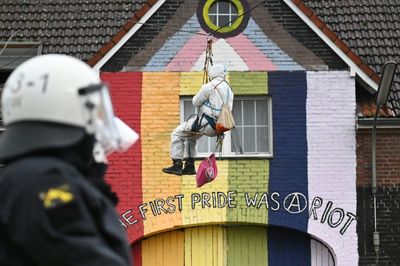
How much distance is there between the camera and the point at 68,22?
17.3m

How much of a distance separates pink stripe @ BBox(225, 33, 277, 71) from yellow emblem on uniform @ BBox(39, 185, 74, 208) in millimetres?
13700

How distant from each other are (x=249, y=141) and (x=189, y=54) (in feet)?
5.72

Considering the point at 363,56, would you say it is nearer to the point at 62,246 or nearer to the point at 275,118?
the point at 275,118

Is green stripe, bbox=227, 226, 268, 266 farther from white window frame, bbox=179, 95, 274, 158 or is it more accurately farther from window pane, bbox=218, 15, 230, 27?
window pane, bbox=218, 15, 230, 27

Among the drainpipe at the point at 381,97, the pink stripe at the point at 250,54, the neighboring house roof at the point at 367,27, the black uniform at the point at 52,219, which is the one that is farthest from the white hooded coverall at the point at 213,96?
the black uniform at the point at 52,219

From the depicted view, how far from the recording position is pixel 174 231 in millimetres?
16297

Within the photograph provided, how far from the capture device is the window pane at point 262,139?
16.4m

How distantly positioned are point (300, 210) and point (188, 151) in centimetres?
455

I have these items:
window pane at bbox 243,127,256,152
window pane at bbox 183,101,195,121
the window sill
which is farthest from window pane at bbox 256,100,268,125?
window pane at bbox 183,101,195,121

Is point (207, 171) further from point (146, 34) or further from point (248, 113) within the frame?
A: point (146, 34)

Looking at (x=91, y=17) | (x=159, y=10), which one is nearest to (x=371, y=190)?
(x=159, y=10)

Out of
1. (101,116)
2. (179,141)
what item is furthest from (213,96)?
(101,116)

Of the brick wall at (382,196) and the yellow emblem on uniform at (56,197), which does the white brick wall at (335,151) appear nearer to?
the brick wall at (382,196)

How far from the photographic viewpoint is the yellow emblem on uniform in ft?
8.80
